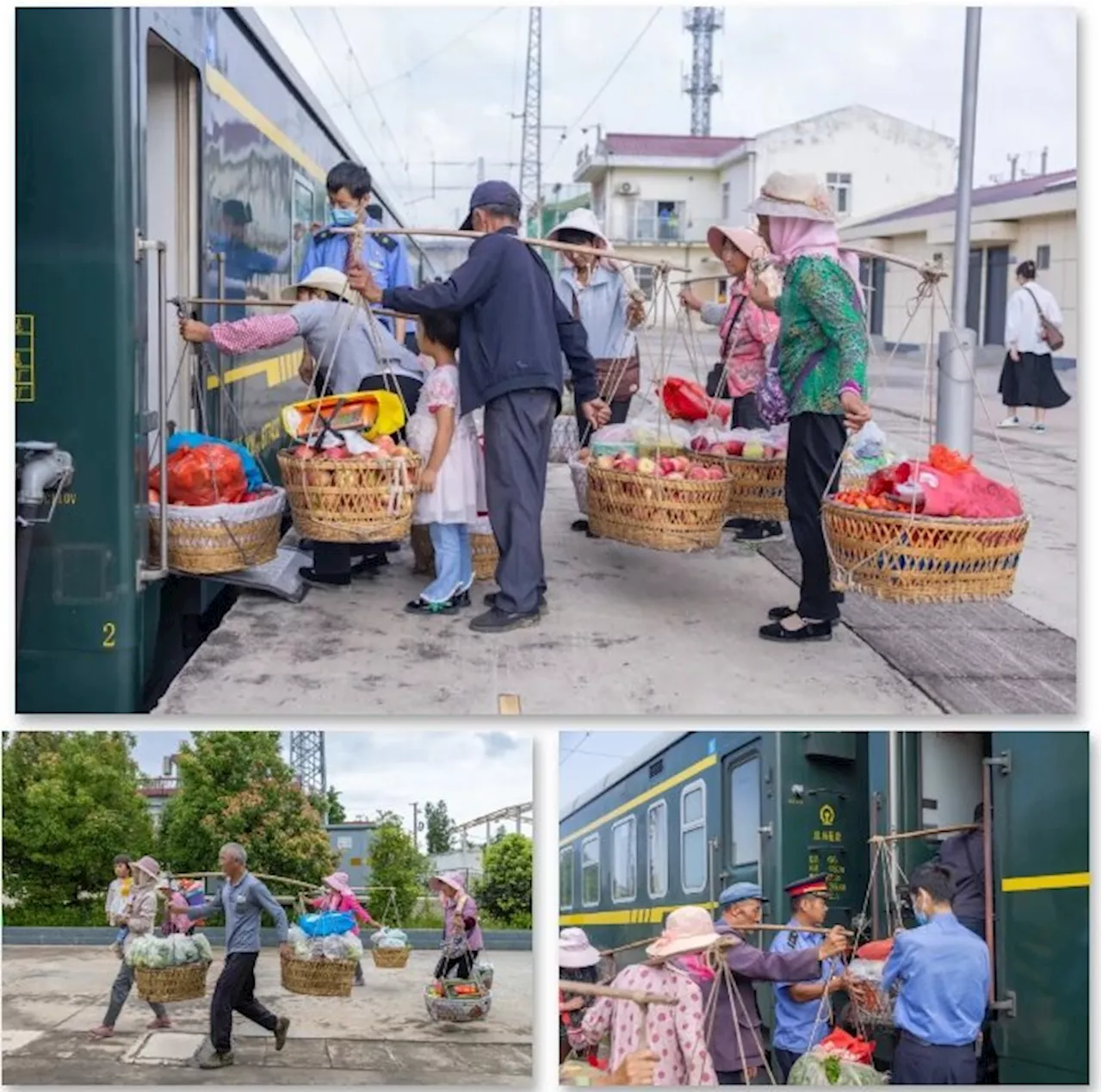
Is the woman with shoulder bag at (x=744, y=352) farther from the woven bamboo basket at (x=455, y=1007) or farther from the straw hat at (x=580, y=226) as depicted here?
the woven bamboo basket at (x=455, y=1007)

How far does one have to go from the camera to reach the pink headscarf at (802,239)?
17.6 feet

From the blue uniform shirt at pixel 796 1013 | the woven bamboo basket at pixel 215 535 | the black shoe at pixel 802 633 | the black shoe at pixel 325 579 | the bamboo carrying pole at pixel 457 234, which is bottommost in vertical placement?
the blue uniform shirt at pixel 796 1013

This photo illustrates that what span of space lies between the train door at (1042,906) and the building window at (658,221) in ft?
9.83

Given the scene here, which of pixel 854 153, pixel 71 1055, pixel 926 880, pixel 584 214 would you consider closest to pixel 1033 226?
pixel 854 153

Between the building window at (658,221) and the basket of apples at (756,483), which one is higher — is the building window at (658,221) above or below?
above

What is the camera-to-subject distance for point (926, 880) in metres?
4.42

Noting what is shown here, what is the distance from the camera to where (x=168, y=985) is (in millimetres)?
4281

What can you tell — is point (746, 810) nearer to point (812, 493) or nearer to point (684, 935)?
point (812, 493)

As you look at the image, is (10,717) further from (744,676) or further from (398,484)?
(744,676)

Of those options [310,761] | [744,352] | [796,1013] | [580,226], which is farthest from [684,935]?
[744,352]

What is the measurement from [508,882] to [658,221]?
3545 mm

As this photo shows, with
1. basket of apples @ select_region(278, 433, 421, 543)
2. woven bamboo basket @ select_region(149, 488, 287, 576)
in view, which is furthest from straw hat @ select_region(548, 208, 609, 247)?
woven bamboo basket @ select_region(149, 488, 287, 576)

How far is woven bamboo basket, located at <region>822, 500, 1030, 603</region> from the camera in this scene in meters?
4.77

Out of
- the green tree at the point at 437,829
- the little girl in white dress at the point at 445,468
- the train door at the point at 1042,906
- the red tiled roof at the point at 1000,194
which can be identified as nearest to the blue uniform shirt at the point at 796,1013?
the train door at the point at 1042,906
